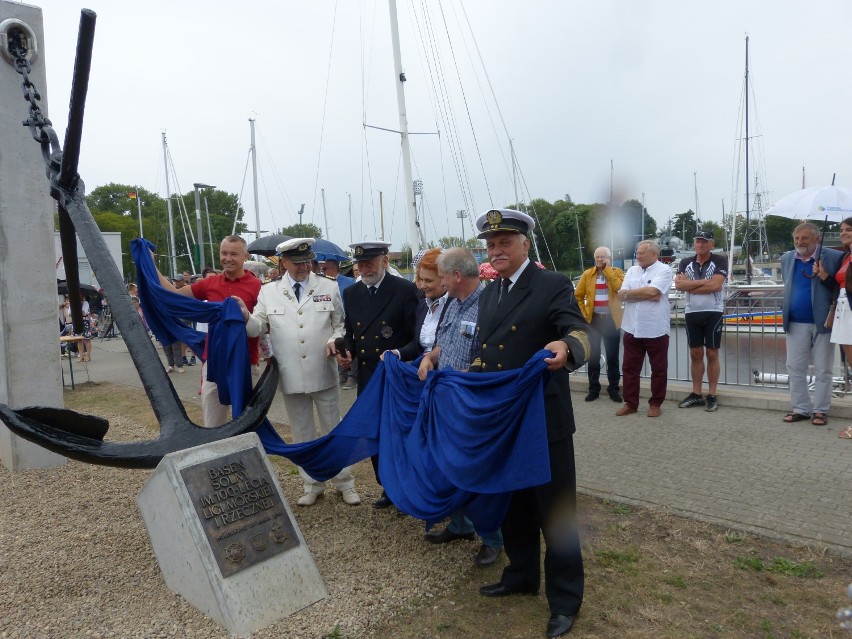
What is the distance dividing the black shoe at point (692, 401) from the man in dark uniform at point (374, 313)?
420 cm

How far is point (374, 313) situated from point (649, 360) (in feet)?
13.0

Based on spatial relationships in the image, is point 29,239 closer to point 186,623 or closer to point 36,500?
point 36,500

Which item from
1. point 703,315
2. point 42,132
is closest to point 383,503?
point 42,132

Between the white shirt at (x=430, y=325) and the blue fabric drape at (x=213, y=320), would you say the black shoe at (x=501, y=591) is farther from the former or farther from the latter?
the blue fabric drape at (x=213, y=320)

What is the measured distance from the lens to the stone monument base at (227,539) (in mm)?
3373

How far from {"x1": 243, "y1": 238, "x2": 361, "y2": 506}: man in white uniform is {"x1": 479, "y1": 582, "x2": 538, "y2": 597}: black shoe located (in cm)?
172

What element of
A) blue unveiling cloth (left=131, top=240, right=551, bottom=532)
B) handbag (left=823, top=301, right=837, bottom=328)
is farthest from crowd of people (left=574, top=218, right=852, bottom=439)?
blue unveiling cloth (left=131, top=240, right=551, bottom=532)

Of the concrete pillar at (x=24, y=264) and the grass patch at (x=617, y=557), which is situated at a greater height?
the concrete pillar at (x=24, y=264)

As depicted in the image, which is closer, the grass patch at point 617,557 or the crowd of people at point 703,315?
the grass patch at point 617,557

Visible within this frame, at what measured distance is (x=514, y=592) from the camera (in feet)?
12.0

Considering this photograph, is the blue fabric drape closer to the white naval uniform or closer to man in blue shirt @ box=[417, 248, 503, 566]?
the white naval uniform

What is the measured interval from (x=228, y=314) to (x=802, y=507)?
4.31 metres

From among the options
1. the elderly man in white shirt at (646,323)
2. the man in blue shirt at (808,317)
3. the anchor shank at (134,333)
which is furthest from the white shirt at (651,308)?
the anchor shank at (134,333)

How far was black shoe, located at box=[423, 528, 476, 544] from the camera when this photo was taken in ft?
14.3
